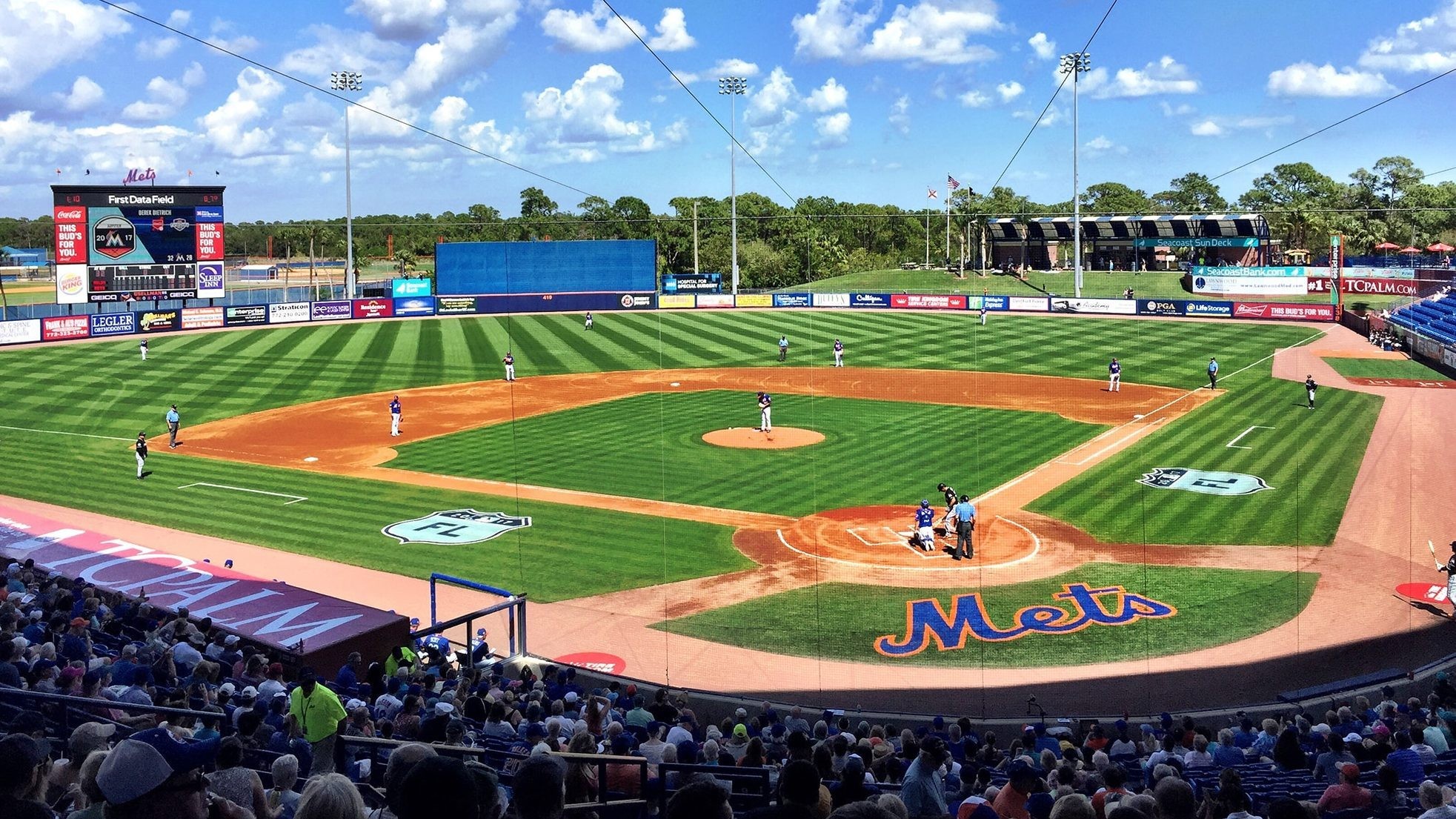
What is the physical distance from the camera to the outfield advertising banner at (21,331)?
188ft

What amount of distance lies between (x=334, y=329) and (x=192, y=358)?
13.9m

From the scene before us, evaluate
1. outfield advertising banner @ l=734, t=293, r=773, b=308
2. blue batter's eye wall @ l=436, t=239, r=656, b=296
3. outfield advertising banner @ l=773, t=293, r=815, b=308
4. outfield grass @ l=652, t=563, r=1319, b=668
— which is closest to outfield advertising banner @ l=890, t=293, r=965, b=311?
outfield advertising banner @ l=773, t=293, r=815, b=308

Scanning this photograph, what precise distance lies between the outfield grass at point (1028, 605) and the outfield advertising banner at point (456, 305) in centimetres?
6113

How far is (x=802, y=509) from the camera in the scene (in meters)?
25.5

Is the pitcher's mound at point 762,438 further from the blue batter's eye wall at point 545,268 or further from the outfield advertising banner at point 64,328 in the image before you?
the blue batter's eye wall at point 545,268

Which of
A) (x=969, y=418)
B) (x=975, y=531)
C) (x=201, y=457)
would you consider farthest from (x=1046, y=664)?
(x=201, y=457)

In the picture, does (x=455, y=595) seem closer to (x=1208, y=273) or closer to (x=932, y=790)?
(x=932, y=790)

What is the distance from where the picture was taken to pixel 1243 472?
93.0 feet

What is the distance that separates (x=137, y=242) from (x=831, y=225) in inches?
2455

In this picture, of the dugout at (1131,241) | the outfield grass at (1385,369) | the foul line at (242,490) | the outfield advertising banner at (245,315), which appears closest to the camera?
the foul line at (242,490)

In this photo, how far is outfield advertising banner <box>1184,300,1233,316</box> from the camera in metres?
67.4

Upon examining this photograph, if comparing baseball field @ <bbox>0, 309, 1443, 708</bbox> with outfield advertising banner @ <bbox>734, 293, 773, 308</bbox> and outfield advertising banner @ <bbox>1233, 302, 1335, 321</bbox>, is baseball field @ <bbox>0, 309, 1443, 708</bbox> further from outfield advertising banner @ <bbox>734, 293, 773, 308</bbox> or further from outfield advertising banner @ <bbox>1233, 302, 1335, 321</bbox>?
outfield advertising banner @ <bbox>734, 293, 773, 308</bbox>


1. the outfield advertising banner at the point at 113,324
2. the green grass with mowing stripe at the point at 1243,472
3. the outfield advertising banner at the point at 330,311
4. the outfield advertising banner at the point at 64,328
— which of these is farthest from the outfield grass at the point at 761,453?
the outfield advertising banner at the point at 330,311

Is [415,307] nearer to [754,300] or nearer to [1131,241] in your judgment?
[754,300]
